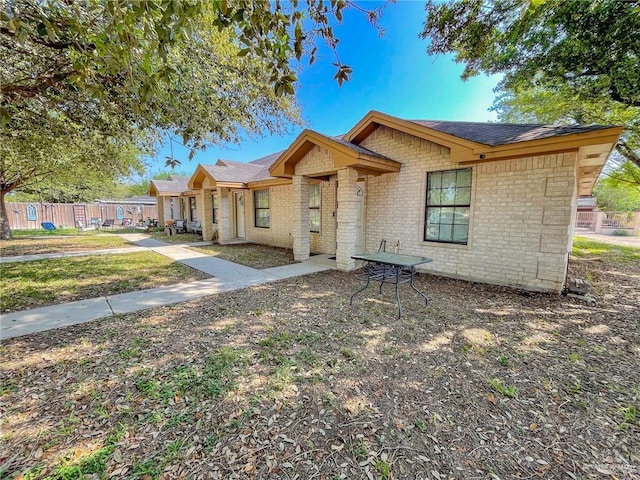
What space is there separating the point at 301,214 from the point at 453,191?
4418 mm

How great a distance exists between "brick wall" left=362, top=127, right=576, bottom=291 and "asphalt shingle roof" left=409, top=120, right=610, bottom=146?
455mm

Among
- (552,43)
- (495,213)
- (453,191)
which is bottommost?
(495,213)

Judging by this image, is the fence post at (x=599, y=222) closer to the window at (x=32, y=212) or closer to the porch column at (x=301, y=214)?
the porch column at (x=301, y=214)

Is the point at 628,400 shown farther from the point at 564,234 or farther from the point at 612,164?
the point at 612,164

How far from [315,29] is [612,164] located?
20.5 meters

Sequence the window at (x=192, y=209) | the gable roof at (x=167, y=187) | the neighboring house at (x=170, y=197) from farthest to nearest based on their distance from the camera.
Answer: the neighboring house at (x=170, y=197), the gable roof at (x=167, y=187), the window at (x=192, y=209)

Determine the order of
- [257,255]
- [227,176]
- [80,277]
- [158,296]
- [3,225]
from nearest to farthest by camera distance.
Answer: [158,296] → [80,277] → [257,255] → [227,176] → [3,225]

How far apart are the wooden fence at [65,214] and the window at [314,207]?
2267 centimetres

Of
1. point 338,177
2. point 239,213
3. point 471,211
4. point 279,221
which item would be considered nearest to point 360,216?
point 338,177

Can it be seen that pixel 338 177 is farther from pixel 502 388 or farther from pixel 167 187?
pixel 167 187

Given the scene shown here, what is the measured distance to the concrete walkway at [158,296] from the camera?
4.09 metres

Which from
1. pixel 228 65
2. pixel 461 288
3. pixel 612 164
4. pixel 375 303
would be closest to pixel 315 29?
pixel 228 65

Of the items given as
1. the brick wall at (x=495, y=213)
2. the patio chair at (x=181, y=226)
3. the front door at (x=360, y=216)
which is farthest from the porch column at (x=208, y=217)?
the brick wall at (x=495, y=213)

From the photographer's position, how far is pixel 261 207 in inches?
509
